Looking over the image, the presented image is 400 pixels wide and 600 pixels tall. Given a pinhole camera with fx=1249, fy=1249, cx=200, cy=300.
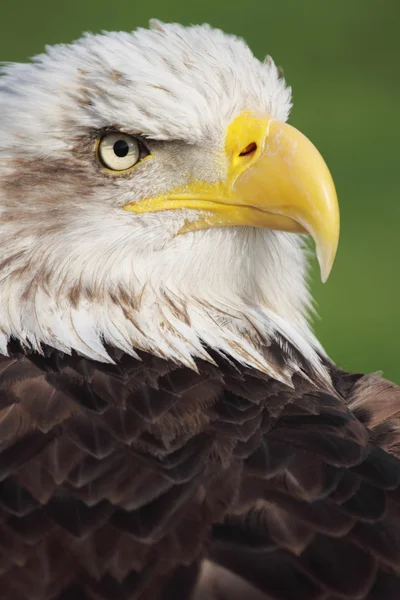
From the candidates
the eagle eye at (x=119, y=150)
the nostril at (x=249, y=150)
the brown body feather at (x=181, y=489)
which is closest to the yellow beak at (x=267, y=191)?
the nostril at (x=249, y=150)

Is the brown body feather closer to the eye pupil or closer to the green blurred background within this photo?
the eye pupil

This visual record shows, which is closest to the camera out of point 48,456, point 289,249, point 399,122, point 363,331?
point 48,456

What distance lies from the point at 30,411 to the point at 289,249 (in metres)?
0.94

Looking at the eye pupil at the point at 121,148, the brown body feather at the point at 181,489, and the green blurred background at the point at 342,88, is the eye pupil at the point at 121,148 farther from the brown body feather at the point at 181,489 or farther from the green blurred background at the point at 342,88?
the green blurred background at the point at 342,88

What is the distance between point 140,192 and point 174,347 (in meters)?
0.40

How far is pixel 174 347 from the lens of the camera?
3.04 metres

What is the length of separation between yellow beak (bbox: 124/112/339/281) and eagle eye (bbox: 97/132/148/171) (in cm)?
10

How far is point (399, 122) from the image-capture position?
10.0m

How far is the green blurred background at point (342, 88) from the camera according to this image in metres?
7.90

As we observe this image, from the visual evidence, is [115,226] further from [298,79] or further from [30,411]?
[298,79]

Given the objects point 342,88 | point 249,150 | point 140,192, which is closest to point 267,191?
point 249,150

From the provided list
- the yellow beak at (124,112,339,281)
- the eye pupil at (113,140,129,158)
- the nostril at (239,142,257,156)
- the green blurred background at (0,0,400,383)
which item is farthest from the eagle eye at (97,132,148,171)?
the green blurred background at (0,0,400,383)

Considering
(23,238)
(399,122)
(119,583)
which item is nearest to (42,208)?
(23,238)

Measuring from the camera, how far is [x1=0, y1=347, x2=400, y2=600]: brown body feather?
2.42 meters
